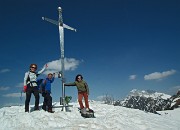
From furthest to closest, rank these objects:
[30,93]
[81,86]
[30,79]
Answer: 1. [81,86]
2. [30,79]
3. [30,93]

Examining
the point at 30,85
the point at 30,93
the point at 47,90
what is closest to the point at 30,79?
the point at 30,85

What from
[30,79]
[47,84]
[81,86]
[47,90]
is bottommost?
[47,90]

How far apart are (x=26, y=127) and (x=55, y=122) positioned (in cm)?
146

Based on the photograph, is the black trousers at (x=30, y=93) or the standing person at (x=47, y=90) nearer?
the black trousers at (x=30, y=93)

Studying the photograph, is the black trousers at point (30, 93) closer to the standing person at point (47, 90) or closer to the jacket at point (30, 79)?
the jacket at point (30, 79)

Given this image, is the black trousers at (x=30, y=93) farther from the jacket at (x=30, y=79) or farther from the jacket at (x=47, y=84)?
the jacket at (x=47, y=84)

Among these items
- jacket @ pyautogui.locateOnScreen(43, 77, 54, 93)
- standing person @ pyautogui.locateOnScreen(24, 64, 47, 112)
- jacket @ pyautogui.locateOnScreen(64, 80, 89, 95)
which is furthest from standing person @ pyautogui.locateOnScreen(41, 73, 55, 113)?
jacket @ pyautogui.locateOnScreen(64, 80, 89, 95)

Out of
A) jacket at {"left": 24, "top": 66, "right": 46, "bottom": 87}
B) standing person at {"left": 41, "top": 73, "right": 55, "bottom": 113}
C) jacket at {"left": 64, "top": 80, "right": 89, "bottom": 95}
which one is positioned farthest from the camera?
jacket at {"left": 64, "top": 80, "right": 89, "bottom": 95}

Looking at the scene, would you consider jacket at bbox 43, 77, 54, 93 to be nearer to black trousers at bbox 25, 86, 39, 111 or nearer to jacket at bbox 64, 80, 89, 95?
black trousers at bbox 25, 86, 39, 111

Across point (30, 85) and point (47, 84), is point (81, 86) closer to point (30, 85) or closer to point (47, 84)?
point (47, 84)

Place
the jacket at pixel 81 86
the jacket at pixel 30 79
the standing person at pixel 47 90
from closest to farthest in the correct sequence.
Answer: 1. the jacket at pixel 30 79
2. the standing person at pixel 47 90
3. the jacket at pixel 81 86

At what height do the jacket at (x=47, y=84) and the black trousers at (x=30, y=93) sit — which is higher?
the jacket at (x=47, y=84)

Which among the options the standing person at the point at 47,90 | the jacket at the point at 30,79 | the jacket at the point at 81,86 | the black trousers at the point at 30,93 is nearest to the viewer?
the black trousers at the point at 30,93

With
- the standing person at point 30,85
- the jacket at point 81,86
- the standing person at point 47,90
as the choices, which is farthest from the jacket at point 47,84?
the jacket at point 81,86
